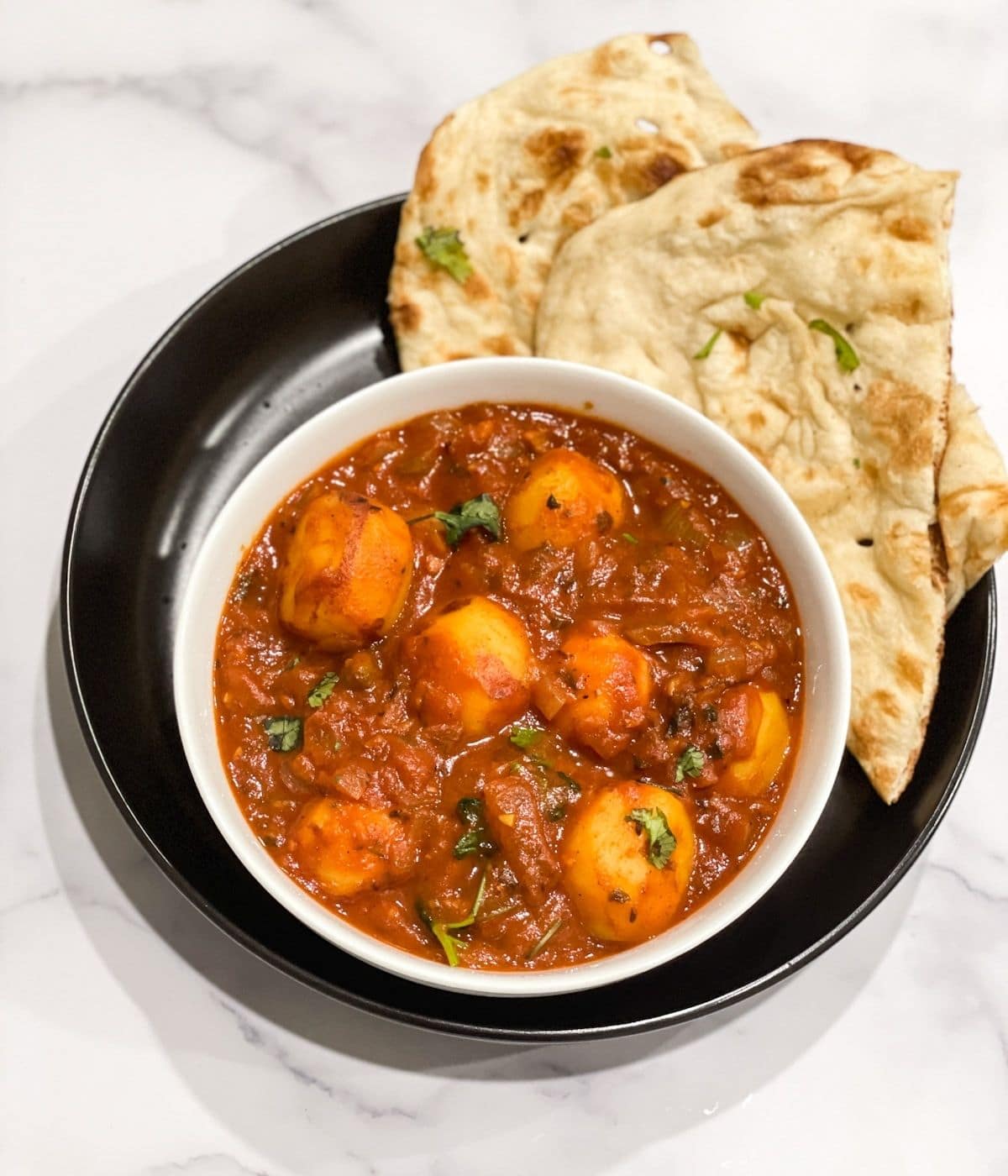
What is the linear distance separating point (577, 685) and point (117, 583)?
136 cm

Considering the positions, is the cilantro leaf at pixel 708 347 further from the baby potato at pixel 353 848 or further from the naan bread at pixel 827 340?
the baby potato at pixel 353 848

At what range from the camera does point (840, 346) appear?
318 centimetres

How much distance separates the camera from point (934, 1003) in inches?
136

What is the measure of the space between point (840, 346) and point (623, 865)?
5.15 feet

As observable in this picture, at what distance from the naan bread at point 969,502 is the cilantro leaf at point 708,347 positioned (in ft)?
2.22

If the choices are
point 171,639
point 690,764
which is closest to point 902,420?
point 690,764

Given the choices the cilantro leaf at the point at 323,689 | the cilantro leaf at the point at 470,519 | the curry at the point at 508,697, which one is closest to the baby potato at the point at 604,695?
the curry at the point at 508,697

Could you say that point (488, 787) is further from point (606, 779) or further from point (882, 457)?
point (882, 457)

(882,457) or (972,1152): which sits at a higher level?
(882,457)

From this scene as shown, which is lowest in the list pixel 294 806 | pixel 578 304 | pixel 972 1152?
pixel 972 1152

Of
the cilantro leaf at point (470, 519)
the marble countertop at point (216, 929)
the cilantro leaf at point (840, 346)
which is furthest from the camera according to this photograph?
the marble countertop at point (216, 929)

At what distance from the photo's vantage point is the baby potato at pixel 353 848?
106 inches

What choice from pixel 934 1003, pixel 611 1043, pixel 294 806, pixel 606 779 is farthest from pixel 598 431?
pixel 934 1003

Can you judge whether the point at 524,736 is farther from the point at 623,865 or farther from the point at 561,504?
the point at 561,504
